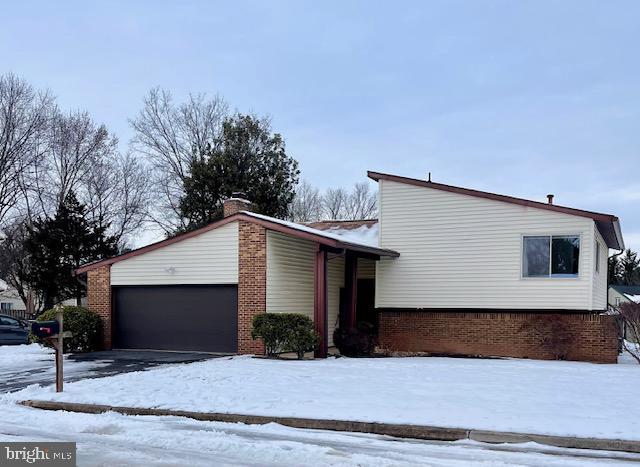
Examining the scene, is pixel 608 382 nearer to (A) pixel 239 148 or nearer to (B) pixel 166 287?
(B) pixel 166 287

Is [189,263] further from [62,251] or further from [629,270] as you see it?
[629,270]

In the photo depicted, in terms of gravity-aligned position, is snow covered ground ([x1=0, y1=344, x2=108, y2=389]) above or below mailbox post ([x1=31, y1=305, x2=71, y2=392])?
below

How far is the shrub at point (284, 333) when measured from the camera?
15508 millimetres

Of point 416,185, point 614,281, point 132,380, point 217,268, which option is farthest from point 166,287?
point 614,281

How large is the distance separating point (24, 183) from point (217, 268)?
23856mm

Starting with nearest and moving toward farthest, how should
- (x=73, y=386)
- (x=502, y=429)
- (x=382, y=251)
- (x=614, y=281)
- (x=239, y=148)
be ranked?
(x=502, y=429), (x=73, y=386), (x=382, y=251), (x=239, y=148), (x=614, y=281)

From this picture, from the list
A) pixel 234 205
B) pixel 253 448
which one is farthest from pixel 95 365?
pixel 253 448

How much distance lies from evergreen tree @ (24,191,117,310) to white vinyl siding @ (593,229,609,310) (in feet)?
73.3

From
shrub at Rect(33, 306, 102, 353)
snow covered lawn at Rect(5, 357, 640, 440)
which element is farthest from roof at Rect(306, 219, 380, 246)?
shrub at Rect(33, 306, 102, 353)

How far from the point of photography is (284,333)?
50.9ft

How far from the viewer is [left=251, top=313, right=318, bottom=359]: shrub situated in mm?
15508

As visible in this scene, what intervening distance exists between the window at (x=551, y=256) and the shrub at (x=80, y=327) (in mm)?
12758

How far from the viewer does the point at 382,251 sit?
1834cm

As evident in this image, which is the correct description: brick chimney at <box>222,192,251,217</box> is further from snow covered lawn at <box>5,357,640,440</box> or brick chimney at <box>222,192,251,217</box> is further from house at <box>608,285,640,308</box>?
house at <box>608,285,640,308</box>
